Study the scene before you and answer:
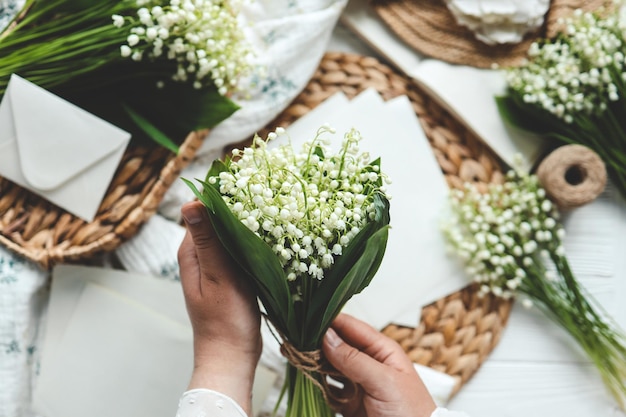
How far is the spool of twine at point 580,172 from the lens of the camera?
3.15 ft

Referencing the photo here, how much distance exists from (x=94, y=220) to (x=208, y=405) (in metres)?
0.36

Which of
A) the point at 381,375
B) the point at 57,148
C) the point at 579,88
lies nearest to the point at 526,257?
the point at 579,88

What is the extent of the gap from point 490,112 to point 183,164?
527 mm

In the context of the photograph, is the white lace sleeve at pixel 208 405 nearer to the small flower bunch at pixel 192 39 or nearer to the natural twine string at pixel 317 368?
the natural twine string at pixel 317 368

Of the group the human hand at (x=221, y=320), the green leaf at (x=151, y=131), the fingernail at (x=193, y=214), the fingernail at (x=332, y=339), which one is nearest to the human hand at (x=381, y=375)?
the fingernail at (x=332, y=339)

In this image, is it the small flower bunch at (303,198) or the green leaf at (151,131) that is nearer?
the small flower bunch at (303,198)

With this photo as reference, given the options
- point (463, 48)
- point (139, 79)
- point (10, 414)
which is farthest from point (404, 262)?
point (10, 414)

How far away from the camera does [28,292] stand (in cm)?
91

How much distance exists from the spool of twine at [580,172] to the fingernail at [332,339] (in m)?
0.45

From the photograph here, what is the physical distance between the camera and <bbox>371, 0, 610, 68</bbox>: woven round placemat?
1043 mm

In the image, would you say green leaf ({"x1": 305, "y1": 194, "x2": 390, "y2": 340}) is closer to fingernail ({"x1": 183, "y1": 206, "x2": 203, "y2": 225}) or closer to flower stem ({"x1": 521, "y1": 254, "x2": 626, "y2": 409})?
fingernail ({"x1": 183, "y1": 206, "x2": 203, "y2": 225})

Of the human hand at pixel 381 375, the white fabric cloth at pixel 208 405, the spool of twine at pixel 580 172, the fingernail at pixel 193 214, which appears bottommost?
the human hand at pixel 381 375

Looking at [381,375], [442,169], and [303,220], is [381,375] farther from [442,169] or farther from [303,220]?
[442,169]

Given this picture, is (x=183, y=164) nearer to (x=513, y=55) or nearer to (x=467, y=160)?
(x=467, y=160)
